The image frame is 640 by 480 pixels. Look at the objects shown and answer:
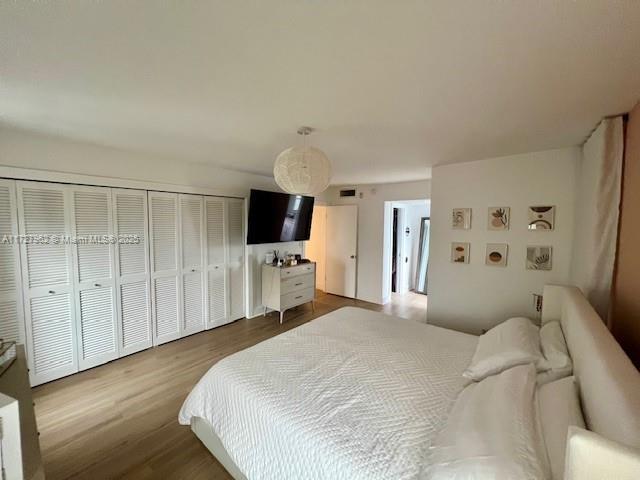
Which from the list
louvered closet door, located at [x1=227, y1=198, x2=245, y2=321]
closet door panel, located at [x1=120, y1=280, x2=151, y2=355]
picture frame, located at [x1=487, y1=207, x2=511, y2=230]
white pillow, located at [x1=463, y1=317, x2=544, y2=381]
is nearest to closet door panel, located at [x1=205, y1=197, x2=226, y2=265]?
louvered closet door, located at [x1=227, y1=198, x2=245, y2=321]

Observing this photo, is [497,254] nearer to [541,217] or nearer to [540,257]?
[540,257]

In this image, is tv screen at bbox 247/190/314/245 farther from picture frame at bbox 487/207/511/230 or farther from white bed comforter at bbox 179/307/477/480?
picture frame at bbox 487/207/511/230

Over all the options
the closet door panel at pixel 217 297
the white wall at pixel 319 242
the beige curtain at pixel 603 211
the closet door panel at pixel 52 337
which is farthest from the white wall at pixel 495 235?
the closet door panel at pixel 52 337

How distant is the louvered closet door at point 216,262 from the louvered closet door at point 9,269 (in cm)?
175

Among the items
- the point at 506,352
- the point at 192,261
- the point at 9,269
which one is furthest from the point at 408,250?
the point at 9,269

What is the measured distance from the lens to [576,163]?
2645 millimetres

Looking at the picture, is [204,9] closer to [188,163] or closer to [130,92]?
[130,92]

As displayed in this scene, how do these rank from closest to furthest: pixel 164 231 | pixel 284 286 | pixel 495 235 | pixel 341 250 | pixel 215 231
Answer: pixel 495 235, pixel 164 231, pixel 215 231, pixel 284 286, pixel 341 250

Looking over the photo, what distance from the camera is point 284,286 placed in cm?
427

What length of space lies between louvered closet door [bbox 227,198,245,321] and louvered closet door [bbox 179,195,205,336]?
447mm

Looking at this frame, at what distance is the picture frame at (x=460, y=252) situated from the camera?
3.33m

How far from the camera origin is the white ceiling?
98 centimetres

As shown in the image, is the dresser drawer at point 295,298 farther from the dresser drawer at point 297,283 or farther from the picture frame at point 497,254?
the picture frame at point 497,254

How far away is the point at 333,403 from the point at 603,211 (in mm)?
2311
